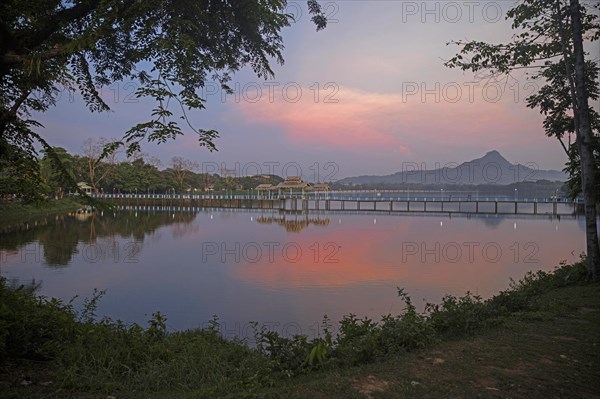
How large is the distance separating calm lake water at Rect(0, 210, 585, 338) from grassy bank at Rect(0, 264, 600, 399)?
1.57 m

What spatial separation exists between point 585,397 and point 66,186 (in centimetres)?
508

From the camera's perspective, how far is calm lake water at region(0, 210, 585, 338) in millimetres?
9820

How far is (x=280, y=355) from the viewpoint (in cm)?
439

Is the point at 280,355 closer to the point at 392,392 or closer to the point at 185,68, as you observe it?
the point at 392,392

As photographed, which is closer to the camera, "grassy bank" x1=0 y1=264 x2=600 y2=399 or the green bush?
"grassy bank" x1=0 y1=264 x2=600 y2=399

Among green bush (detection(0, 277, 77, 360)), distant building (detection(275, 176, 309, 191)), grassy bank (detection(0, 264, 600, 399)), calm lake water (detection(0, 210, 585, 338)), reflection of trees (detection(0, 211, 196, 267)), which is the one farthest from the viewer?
distant building (detection(275, 176, 309, 191))

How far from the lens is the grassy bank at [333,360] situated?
11.0 ft

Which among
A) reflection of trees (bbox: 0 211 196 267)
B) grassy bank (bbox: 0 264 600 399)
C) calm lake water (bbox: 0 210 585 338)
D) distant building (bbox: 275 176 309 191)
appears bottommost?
calm lake water (bbox: 0 210 585 338)

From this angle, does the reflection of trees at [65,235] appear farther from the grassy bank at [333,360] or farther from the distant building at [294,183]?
the distant building at [294,183]

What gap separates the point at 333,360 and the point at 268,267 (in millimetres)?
11011

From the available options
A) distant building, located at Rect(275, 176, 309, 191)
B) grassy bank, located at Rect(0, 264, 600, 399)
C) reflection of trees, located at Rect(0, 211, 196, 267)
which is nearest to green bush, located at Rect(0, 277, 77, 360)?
grassy bank, located at Rect(0, 264, 600, 399)

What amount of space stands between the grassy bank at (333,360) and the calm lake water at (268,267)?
1.57m

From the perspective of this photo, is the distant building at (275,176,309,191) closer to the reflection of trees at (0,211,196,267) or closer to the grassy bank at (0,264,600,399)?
the reflection of trees at (0,211,196,267)

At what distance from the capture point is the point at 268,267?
1486 cm
